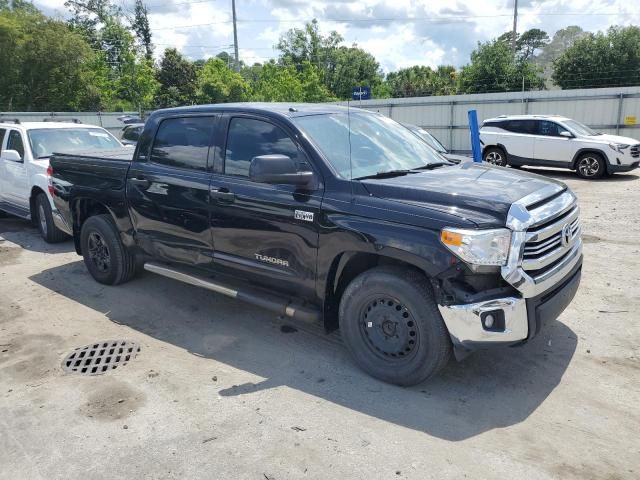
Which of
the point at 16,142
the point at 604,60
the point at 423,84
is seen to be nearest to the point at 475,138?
the point at 16,142

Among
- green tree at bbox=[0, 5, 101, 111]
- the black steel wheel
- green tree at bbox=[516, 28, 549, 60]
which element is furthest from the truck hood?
green tree at bbox=[516, 28, 549, 60]

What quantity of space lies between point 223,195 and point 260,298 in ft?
3.03

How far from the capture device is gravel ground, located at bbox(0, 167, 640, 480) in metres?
3.01

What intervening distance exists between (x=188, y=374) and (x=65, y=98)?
111ft

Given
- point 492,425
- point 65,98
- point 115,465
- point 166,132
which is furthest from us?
point 65,98

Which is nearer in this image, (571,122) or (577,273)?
(577,273)

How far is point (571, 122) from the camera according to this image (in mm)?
15070

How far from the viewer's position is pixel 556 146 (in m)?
14.7

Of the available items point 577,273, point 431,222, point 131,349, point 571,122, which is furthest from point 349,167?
point 571,122

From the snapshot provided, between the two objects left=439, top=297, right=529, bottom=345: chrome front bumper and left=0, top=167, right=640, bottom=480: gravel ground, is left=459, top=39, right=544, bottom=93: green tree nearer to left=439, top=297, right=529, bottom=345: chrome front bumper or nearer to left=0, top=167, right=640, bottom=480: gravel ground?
left=0, top=167, right=640, bottom=480: gravel ground

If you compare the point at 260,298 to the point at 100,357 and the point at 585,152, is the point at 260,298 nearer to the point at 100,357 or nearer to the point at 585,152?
the point at 100,357

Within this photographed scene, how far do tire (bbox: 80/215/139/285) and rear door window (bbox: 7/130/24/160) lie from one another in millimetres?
3356

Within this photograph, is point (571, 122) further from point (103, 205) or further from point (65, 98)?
point (65, 98)

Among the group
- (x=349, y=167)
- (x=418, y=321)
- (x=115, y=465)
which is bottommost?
(x=115, y=465)
